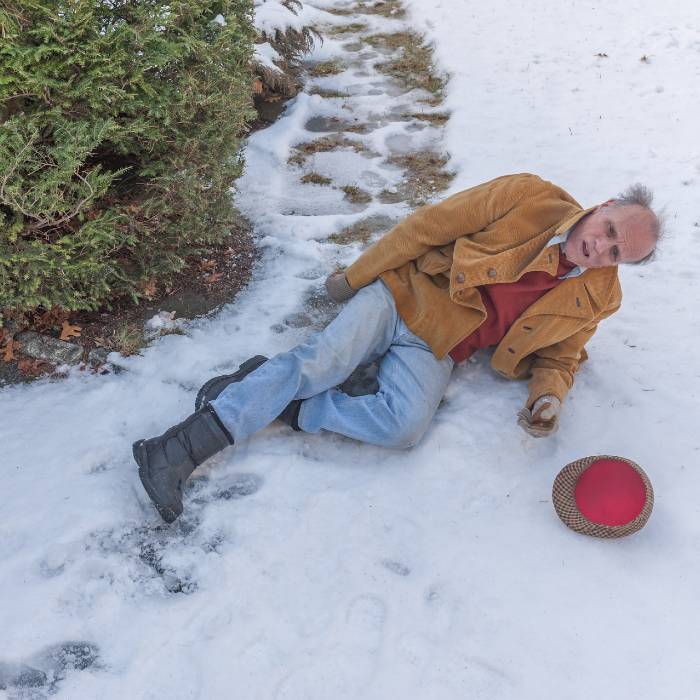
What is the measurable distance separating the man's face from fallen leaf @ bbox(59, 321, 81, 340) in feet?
8.19

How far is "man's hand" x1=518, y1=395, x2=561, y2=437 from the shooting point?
3.02 m

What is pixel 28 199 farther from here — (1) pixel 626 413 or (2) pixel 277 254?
(1) pixel 626 413

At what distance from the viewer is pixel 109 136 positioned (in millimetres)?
2980

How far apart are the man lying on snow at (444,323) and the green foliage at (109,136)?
2.96 feet

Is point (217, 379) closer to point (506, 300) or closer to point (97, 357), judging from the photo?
point (97, 357)

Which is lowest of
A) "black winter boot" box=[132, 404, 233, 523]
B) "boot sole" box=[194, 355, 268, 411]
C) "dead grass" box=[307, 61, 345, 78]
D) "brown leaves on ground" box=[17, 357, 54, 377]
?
"black winter boot" box=[132, 404, 233, 523]

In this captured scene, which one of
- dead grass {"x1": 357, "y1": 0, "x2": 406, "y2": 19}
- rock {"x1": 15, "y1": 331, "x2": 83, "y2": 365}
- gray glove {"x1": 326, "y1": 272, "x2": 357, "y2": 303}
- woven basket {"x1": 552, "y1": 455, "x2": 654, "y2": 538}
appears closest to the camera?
woven basket {"x1": 552, "y1": 455, "x2": 654, "y2": 538}

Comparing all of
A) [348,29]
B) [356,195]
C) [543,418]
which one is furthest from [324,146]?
[543,418]

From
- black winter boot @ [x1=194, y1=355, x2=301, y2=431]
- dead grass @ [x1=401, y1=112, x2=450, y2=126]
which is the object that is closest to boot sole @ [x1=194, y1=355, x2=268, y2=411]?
black winter boot @ [x1=194, y1=355, x2=301, y2=431]

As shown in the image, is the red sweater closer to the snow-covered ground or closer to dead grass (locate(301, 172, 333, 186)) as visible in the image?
the snow-covered ground

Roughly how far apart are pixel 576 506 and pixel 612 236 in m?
1.13

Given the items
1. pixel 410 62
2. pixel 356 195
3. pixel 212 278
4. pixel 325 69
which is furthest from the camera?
pixel 410 62

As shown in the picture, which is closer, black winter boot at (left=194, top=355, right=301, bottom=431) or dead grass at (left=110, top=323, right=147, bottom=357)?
black winter boot at (left=194, top=355, right=301, bottom=431)

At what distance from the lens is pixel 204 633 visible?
238 cm
